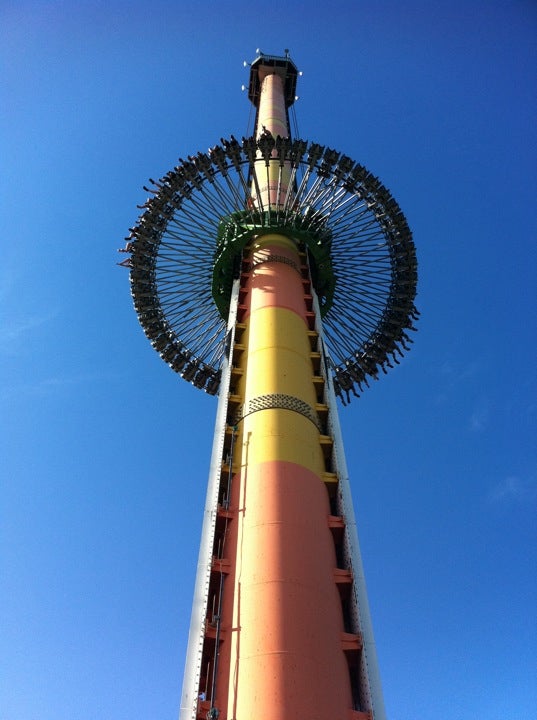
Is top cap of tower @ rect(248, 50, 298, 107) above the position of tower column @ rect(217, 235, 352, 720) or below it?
above

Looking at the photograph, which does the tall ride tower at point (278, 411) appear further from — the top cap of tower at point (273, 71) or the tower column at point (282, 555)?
the top cap of tower at point (273, 71)

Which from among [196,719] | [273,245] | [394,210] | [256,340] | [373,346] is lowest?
[196,719]

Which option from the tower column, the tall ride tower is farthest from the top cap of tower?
the tower column

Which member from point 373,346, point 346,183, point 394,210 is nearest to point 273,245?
point 346,183

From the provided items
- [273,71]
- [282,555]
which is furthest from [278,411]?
[273,71]

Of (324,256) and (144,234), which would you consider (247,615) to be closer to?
(324,256)

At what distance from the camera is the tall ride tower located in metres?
14.4

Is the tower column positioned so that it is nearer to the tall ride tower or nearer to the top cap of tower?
the tall ride tower

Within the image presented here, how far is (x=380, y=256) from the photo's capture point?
3559cm

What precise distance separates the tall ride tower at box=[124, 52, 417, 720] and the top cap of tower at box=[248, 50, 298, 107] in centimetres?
2230

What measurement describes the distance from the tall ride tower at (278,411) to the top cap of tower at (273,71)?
22.3 meters

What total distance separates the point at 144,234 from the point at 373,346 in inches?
611

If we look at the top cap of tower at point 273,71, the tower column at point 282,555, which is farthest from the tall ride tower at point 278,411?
the top cap of tower at point 273,71

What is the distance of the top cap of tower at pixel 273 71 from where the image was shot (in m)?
54.2
